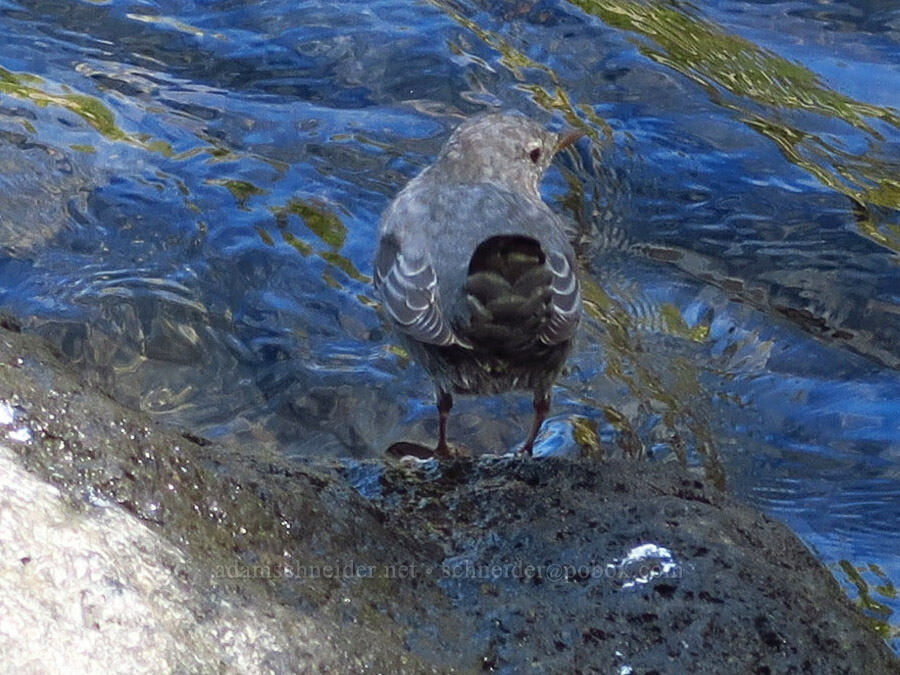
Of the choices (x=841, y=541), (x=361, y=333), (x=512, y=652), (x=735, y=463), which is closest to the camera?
(x=512, y=652)

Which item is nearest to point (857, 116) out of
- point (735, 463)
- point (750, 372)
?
point (750, 372)

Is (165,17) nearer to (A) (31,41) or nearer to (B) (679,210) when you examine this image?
(A) (31,41)

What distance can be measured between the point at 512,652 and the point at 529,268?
188cm

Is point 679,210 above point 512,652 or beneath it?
beneath

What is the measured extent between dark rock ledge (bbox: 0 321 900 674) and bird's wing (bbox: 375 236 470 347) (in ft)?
3.05

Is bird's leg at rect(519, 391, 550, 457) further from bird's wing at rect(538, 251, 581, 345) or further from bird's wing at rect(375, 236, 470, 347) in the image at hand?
bird's wing at rect(375, 236, 470, 347)

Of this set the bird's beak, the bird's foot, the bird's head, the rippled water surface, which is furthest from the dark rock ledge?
the bird's beak

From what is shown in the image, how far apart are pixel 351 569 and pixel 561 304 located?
199cm

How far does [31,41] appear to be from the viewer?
8430 mm

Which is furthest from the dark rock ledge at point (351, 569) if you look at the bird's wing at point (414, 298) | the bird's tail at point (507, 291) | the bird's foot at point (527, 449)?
the bird's foot at point (527, 449)

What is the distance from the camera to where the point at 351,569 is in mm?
3152

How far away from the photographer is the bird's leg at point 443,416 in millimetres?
5430

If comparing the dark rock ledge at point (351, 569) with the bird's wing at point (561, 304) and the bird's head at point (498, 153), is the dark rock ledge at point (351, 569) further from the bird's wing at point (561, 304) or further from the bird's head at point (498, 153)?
the bird's head at point (498, 153)

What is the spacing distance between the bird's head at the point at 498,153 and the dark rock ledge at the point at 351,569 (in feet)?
7.40
